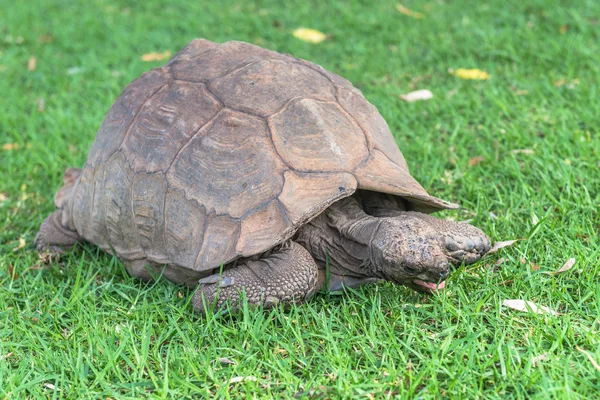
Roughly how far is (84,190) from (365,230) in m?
1.62

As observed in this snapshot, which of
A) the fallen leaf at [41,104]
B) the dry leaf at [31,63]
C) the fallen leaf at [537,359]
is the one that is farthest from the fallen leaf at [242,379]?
the dry leaf at [31,63]

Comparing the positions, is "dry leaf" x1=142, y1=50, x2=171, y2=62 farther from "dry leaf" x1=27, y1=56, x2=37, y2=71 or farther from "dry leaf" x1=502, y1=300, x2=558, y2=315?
"dry leaf" x1=502, y1=300, x2=558, y2=315

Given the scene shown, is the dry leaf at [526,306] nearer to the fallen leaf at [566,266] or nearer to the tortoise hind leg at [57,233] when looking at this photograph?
the fallen leaf at [566,266]

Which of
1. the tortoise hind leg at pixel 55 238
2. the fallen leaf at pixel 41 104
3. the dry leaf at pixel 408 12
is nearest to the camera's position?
the tortoise hind leg at pixel 55 238

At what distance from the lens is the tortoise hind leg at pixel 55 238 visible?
12.5 ft

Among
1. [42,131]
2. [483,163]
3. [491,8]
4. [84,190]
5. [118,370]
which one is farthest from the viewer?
[491,8]

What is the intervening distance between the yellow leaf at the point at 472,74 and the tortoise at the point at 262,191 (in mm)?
2205

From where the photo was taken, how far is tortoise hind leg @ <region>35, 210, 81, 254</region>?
3.82 meters

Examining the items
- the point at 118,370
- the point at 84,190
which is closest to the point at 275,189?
the point at 118,370

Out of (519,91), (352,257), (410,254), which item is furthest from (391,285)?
(519,91)

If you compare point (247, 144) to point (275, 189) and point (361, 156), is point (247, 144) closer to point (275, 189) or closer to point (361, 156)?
point (275, 189)

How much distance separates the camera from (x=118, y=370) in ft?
8.75

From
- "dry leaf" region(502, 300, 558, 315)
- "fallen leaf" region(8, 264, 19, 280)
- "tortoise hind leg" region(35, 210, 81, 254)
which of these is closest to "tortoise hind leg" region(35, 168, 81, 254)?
"tortoise hind leg" region(35, 210, 81, 254)

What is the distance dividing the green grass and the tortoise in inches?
5.8
